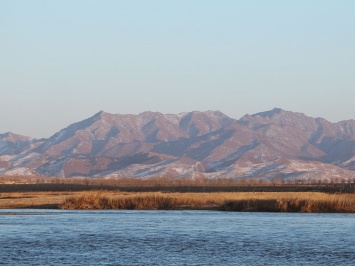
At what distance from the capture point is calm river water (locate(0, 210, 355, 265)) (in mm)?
41844

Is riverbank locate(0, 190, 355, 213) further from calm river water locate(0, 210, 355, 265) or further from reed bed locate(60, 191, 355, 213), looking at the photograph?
calm river water locate(0, 210, 355, 265)

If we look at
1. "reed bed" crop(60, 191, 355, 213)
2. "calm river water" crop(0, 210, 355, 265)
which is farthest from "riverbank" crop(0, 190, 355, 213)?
"calm river water" crop(0, 210, 355, 265)

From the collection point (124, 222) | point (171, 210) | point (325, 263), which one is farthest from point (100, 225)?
point (325, 263)

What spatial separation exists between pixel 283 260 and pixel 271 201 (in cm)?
3388

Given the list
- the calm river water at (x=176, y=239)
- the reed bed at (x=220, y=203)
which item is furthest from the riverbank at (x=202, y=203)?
the calm river water at (x=176, y=239)

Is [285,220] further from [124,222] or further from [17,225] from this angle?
[17,225]

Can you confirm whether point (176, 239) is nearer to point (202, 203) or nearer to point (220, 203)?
point (202, 203)

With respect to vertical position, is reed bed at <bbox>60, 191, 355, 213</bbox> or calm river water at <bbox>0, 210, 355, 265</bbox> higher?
reed bed at <bbox>60, 191, 355, 213</bbox>

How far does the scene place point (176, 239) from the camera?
5119 centimetres

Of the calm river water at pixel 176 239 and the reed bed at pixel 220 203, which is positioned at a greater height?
the reed bed at pixel 220 203

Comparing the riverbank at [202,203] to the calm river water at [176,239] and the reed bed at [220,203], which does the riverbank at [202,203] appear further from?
the calm river water at [176,239]

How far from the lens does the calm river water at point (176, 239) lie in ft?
137

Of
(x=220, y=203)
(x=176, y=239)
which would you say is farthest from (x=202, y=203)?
(x=176, y=239)

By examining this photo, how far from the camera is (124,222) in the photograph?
6338 cm
